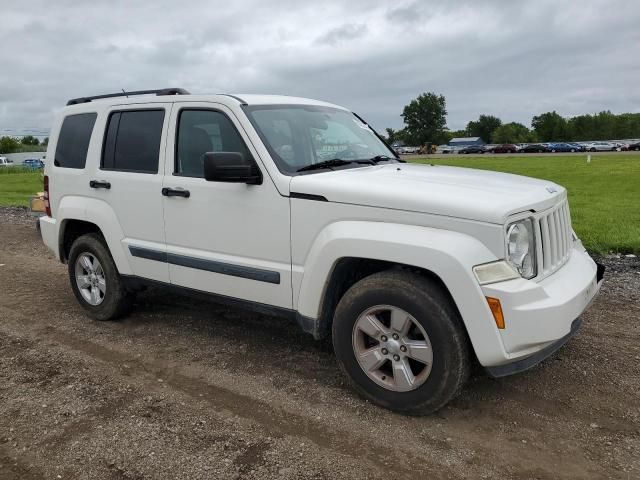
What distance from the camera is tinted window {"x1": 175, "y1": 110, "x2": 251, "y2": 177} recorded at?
13.8ft

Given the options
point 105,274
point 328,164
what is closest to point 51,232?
point 105,274

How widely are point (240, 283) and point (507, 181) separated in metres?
2.04

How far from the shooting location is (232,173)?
3.76 metres

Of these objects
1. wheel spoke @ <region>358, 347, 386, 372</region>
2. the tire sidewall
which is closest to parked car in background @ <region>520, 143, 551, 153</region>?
the tire sidewall

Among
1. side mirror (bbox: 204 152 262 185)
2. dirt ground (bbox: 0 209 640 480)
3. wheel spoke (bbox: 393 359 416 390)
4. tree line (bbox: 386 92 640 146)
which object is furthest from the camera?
tree line (bbox: 386 92 640 146)

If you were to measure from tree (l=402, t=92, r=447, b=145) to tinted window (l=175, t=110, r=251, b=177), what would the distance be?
118822 millimetres

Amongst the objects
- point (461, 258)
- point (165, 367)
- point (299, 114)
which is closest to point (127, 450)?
point (165, 367)

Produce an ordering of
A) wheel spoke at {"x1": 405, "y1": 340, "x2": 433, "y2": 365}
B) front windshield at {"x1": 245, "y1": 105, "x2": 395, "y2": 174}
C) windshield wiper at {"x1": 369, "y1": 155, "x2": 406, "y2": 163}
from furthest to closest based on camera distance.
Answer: windshield wiper at {"x1": 369, "y1": 155, "x2": 406, "y2": 163}
front windshield at {"x1": 245, "y1": 105, "x2": 395, "y2": 174}
wheel spoke at {"x1": 405, "y1": 340, "x2": 433, "y2": 365}

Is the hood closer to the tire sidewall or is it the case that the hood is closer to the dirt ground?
the dirt ground

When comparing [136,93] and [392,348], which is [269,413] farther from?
[136,93]

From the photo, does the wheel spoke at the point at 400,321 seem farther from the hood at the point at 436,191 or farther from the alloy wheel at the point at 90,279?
the alloy wheel at the point at 90,279

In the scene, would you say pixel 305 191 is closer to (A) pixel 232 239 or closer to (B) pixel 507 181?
(A) pixel 232 239

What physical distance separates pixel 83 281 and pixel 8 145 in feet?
454

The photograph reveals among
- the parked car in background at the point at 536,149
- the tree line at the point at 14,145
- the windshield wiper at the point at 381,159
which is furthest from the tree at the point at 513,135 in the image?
the windshield wiper at the point at 381,159
